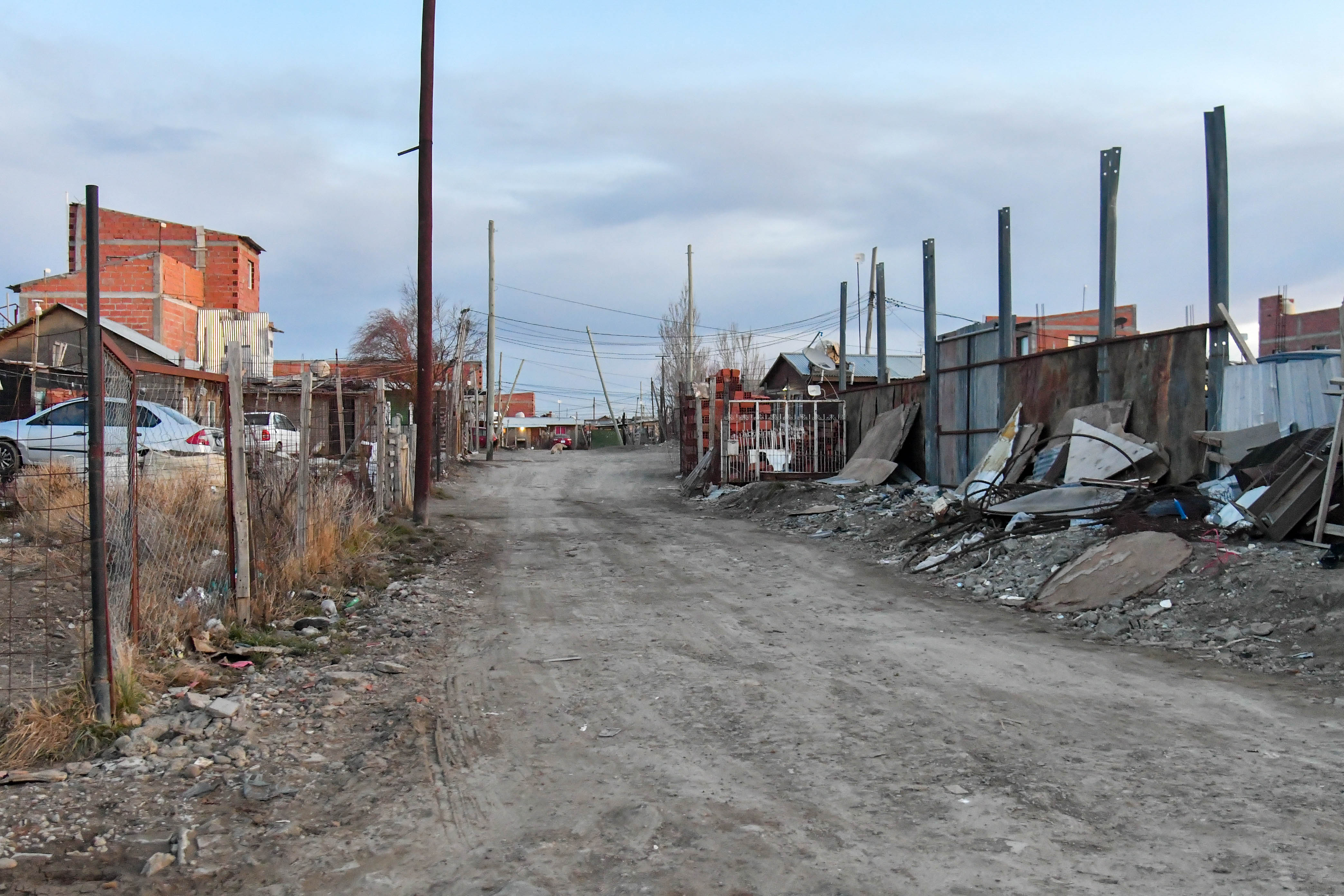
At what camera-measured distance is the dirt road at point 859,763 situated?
356 centimetres

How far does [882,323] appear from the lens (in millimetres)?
21906

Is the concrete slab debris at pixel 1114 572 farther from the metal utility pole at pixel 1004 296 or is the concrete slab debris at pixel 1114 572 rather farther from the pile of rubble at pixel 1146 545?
the metal utility pole at pixel 1004 296

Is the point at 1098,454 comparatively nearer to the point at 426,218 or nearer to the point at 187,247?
the point at 426,218

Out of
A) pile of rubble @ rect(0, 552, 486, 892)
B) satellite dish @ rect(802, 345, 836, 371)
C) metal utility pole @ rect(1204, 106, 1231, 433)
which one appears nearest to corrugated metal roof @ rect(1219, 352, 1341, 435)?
metal utility pole @ rect(1204, 106, 1231, 433)

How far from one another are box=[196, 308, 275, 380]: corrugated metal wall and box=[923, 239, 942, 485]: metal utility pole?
27.1 m

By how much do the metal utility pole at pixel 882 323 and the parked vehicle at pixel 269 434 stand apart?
1218cm

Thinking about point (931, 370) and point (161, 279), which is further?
point (161, 279)

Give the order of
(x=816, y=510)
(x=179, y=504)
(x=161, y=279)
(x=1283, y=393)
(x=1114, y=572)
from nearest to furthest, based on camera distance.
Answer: (x=1114, y=572)
(x=179, y=504)
(x=1283, y=393)
(x=816, y=510)
(x=161, y=279)

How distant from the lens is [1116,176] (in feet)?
42.5

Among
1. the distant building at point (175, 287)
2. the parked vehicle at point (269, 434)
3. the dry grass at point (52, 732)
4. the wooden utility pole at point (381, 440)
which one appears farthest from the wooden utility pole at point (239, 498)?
the distant building at point (175, 287)

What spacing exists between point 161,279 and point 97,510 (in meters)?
33.8

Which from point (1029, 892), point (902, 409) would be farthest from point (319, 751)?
point (902, 409)

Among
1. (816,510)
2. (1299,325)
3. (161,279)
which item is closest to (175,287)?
(161,279)

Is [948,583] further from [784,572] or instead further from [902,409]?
[902,409]
